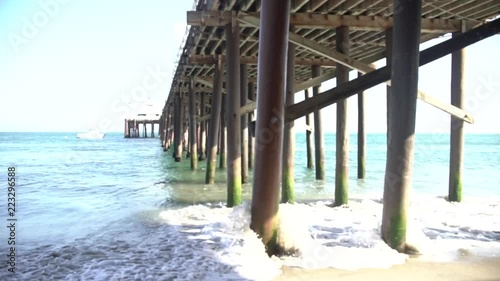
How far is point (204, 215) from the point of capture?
6.68 meters

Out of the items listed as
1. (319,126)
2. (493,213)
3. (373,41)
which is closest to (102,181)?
(319,126)

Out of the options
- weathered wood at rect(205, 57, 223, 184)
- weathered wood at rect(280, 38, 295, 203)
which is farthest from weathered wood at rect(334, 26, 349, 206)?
weathered wood at rect(205, 57, 223, 184)

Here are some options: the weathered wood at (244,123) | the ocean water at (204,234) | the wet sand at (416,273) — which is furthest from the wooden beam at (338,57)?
the weathered wood at (244,123)

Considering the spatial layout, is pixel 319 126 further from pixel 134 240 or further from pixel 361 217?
pixel 134 240

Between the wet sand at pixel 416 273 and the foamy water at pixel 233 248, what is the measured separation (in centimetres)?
12

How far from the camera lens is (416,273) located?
12.1ft

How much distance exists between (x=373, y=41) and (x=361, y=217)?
14.9 feet

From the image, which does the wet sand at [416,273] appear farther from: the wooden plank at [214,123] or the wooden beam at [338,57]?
the wooden plank at [214,123]

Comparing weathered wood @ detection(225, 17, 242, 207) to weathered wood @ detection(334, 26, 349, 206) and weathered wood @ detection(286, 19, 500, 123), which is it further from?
weathered wood @ detection(286, 19, 500, 123)

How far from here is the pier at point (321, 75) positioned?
3.88m

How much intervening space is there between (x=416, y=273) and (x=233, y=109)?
428 centimetres

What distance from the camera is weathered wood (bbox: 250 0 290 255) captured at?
12.7 ft

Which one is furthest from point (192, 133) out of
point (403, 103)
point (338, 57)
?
point (403, 103)

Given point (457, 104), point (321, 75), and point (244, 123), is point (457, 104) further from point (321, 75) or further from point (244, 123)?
point (244, 123)
